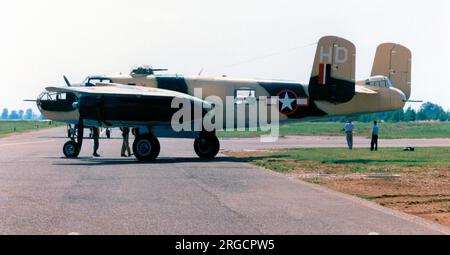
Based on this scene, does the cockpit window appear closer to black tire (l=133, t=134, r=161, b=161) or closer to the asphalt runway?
black tire (l=133, t=134, r=161, b=161)

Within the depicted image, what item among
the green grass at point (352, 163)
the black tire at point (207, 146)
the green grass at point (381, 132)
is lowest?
the green grass at point (381, 132)

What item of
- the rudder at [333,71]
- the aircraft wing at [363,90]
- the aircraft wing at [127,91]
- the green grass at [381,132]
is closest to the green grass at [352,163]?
the rudder at [333,71]

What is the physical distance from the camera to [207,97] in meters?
32.7

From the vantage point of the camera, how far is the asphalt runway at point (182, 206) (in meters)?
12.2

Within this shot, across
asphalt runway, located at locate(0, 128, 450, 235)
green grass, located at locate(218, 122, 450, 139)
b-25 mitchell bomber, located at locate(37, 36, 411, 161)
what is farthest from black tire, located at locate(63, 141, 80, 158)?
green grass, located at locate(218, 122, 450, 139)

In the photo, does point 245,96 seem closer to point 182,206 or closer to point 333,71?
point 333,71

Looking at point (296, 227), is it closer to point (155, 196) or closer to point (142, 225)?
point (142, 225)

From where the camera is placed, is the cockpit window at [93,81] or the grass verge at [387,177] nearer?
the grass verge at [387,177]

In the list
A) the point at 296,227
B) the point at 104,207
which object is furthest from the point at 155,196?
the point at 296,227

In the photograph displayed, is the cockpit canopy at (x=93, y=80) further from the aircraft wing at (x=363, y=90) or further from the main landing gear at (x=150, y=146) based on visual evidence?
the aircraft wing at (x=363, y=90)

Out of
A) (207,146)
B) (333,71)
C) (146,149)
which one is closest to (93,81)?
(146,149)
